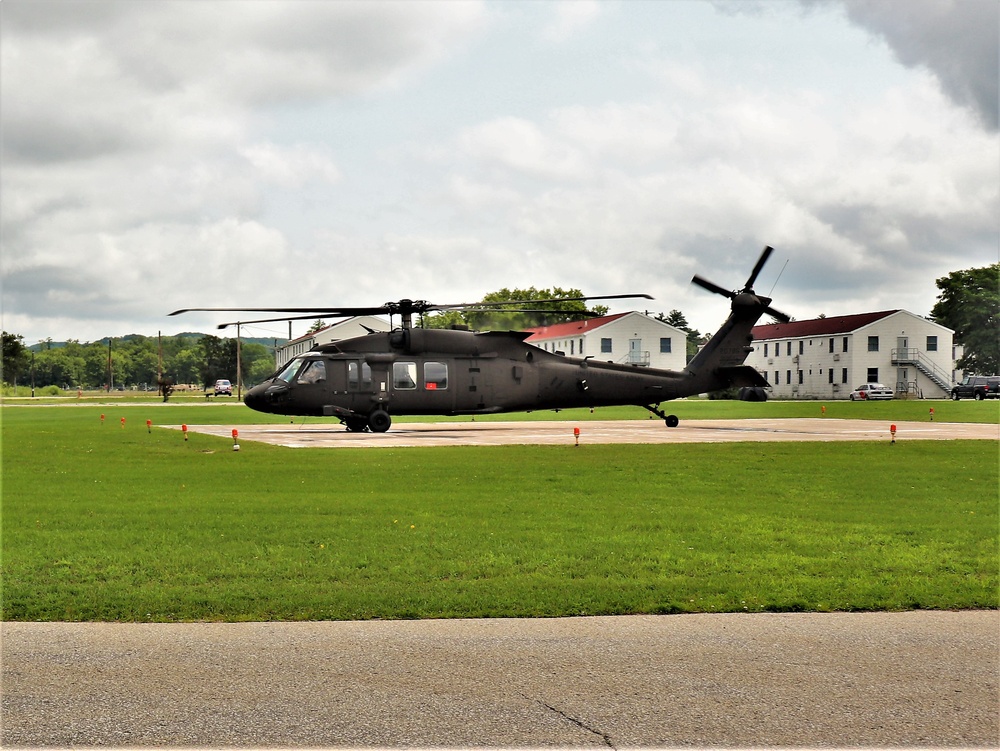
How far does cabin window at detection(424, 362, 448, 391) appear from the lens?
107 ft

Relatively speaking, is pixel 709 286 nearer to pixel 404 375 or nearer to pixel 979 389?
pixel 404 375

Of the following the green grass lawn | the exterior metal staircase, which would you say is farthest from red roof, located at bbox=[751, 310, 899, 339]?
the green grass lawn

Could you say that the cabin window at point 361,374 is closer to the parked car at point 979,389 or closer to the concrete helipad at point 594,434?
the concrete helipad at point 594,434

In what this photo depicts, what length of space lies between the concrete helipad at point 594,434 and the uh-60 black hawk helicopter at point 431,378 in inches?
40.5

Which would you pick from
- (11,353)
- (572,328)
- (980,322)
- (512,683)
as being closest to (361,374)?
(512,683)

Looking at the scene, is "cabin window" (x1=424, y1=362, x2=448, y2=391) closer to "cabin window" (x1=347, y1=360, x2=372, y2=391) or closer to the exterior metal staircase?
"cabin window" (x1=347, y1=360, x2=372, y2=391)

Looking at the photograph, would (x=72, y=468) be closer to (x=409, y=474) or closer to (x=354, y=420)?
(x=409, y=474)

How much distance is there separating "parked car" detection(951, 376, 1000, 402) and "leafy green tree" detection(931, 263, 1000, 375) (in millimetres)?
22174

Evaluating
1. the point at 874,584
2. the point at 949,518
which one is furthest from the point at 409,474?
the point at 874,584

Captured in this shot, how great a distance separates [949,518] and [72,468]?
18.0 meters

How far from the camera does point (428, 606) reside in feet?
28.3

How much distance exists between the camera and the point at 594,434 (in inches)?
1319

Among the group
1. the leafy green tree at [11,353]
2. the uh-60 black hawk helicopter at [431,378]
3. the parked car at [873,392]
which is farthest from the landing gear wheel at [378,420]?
the leafy green tree at [11,353]

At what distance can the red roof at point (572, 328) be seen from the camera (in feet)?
315
